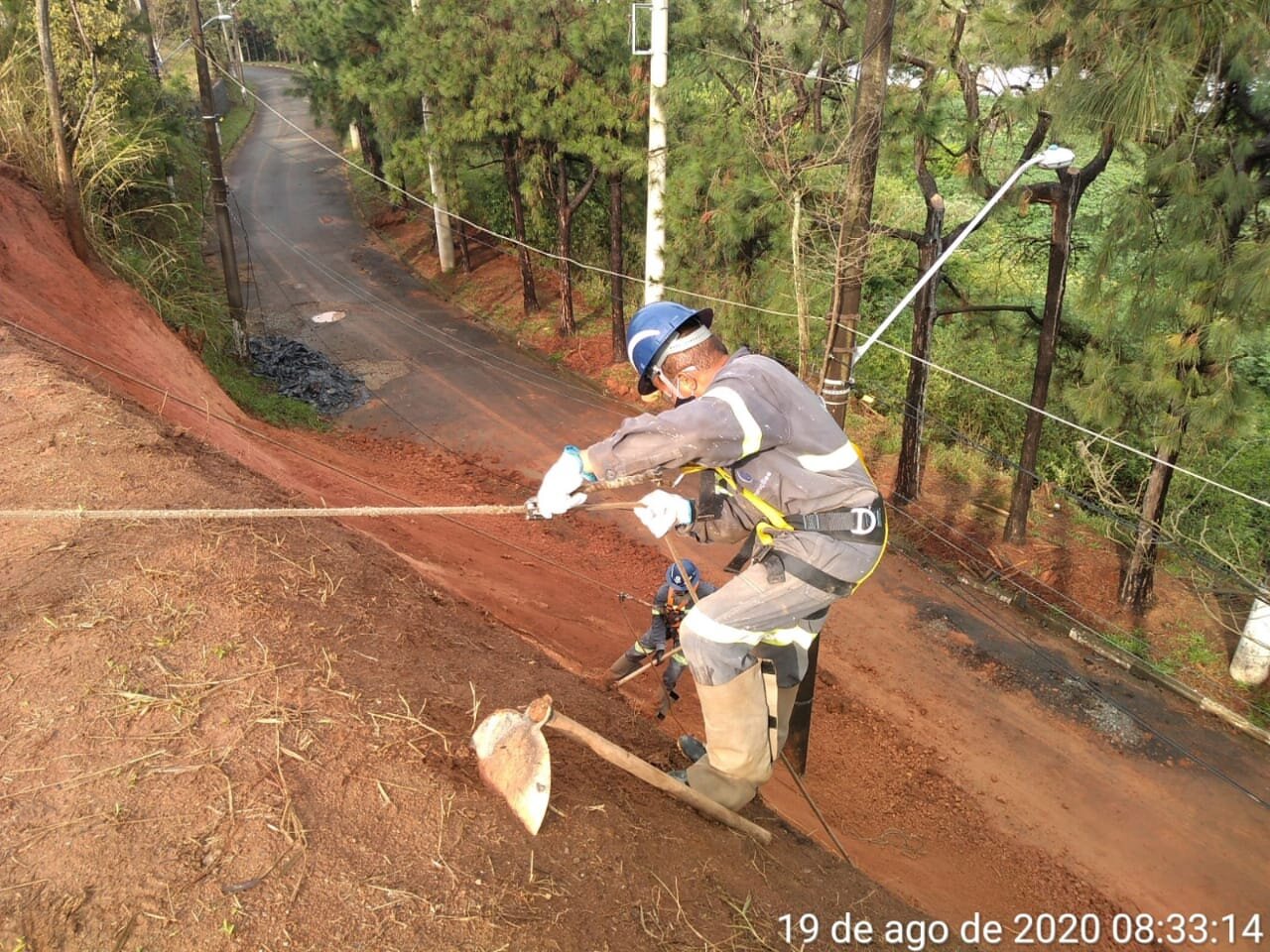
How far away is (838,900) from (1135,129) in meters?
7.23

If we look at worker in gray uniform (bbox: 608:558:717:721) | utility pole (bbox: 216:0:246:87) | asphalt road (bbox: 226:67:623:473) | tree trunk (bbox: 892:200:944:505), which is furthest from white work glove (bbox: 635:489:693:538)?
utility pole (bbox: 216:0:246:87)

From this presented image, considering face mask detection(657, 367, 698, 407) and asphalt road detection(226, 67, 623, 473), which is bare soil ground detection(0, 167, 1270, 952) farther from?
asphalt road detection(226, 67, 623, 473)

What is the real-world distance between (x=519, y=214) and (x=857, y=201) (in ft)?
44.8

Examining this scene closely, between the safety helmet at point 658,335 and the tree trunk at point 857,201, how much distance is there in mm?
3669

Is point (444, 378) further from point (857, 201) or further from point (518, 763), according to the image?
point (518, 763)

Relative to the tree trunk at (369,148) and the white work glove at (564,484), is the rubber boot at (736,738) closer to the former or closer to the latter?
the white work glove at (564,484)

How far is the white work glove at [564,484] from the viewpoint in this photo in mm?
3477

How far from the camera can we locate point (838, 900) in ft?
13.4

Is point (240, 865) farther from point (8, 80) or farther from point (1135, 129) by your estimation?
point (8, 80)

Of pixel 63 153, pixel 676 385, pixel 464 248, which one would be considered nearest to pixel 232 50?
pixel 464 248

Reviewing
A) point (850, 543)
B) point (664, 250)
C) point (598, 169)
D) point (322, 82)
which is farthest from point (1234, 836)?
point (322, 82)

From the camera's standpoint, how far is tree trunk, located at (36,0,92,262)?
444 inches

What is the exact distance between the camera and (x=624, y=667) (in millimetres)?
6973

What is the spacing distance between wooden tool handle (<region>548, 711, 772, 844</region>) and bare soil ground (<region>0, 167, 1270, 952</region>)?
0.32ft
